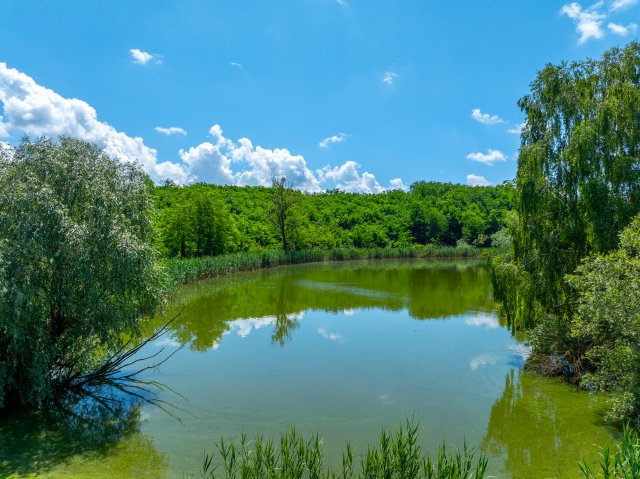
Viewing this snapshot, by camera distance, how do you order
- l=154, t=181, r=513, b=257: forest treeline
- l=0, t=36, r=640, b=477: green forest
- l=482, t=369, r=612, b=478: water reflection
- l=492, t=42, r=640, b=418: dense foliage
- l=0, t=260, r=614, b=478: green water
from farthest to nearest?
l=154, t=181, r=513, b=257: forest treeline, l=492, t=42, r=640, b=418: dense foliage, l=0, t=36, r=640, b=477: green forest, l=0, t=260, r=614, b=478: green water, l=482, t=369, r=612, b=478: water reflection

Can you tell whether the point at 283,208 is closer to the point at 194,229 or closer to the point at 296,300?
the point at 194,229

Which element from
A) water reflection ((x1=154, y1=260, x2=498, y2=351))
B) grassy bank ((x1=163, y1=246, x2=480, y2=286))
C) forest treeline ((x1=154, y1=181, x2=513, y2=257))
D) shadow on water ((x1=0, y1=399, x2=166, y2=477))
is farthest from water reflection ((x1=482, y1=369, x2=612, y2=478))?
forest treeline ((x1=154, y1=181, x2=513, y2=257))

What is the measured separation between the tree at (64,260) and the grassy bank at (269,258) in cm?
899

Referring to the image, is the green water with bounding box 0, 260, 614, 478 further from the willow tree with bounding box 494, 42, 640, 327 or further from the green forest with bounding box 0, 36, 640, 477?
the willow tree with bounding box 494, 42, 640, 327

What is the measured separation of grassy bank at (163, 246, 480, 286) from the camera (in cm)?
3416

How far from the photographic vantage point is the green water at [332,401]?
8852mm

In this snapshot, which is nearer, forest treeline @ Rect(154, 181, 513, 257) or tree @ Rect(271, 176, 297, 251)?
forest treeline @ Rect(154, 181, 513, 257)

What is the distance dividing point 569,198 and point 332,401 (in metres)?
8.73

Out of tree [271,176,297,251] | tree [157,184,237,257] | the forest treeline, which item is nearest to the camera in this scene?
tree [157,184,237,257]

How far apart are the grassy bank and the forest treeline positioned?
2.83 meters

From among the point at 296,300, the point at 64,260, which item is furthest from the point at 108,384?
the point at 296,300

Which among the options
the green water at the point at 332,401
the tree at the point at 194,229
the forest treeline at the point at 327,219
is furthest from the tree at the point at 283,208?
the green water at the point at 332,401

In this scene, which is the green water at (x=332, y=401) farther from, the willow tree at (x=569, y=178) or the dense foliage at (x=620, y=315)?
the willow tree at (x=569, y=178)

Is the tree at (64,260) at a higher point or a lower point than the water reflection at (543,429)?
higher
